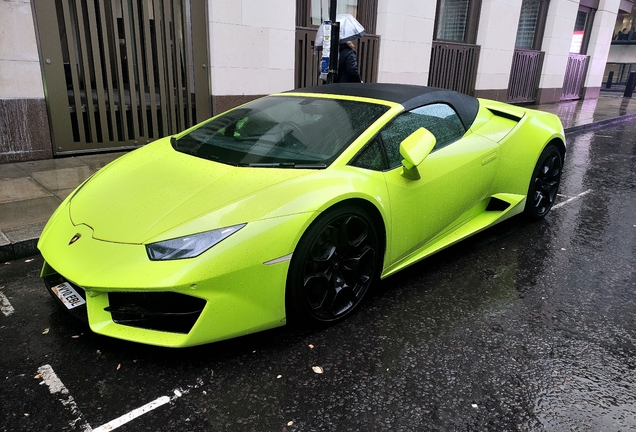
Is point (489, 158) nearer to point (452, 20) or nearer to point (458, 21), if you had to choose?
point (452, 20)

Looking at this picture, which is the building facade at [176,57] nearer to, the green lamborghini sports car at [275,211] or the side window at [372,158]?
the green lamborghini sports car at [275,211]

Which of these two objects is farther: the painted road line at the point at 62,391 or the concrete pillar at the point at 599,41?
the concrete pillar at the point at 599,41

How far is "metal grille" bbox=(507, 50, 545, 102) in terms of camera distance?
14641 mm

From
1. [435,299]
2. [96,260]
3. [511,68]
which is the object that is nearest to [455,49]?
[511,68]

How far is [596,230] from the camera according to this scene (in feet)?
15.6

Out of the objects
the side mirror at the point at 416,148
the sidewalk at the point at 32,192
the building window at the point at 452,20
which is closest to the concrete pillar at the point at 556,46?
the building window at the point at 452,20

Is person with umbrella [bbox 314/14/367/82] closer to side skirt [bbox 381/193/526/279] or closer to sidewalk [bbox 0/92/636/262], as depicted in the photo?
side skirt [bbox 381/193/526/279]

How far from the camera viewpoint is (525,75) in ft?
49.8

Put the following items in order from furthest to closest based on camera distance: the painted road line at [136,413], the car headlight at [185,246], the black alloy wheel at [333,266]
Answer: the black alloy wheel at [333,266], the car headlight at [185,246], the painted road line at [136,413]

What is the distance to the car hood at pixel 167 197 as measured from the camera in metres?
2.48

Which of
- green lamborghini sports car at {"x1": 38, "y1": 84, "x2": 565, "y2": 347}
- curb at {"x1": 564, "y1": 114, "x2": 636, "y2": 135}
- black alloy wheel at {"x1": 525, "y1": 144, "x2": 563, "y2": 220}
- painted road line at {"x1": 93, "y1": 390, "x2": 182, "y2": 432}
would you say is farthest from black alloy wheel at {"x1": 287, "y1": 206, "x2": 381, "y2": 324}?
curb at {"x1": 564, "y1": 114, "x2": 636, "y2": 135}

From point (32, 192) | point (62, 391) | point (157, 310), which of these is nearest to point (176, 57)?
point (32, 192)

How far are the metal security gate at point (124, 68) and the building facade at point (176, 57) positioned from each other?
0.6 inches

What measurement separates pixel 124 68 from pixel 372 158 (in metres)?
6.49
